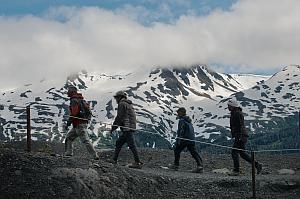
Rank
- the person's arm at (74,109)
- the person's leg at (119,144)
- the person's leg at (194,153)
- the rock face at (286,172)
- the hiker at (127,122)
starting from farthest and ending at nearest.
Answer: the rock face at (286,172), the person's leg at (194,153), the person's leg at (119,144), the hiker at (127,122), the person's arm at (74,109)

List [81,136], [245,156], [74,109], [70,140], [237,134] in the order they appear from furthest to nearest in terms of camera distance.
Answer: [237,134]
[245,156]
[70,140]
[81,136]
[74,109]

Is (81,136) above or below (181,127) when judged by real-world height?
below

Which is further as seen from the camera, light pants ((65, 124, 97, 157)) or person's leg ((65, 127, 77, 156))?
person's leg ((65, 127, 77, 156))

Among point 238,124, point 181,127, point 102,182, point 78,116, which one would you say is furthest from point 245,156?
point 102,182

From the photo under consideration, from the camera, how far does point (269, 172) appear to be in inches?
768

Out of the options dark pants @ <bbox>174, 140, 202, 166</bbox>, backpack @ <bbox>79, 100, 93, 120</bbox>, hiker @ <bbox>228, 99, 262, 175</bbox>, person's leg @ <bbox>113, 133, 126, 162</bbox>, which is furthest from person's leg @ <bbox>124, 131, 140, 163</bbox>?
hiker @ <bbox>228, 99, 262, 175</bbox>

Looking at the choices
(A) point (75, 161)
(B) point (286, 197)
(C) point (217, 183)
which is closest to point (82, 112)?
(A) point (75, 161)

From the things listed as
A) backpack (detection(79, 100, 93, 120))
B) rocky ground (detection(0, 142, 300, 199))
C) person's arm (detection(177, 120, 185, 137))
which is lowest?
rocky ground (detection(0, 142, 300, 199))

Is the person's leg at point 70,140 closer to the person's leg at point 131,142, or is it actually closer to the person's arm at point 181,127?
the person's leg at point 131,142

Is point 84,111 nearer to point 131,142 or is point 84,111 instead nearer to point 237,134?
point 131,142

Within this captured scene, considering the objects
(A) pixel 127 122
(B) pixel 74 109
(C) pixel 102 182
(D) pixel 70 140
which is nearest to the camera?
(C) pixel 102 182

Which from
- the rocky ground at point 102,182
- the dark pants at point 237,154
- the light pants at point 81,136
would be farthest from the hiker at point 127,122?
the dark pants at point 237,154

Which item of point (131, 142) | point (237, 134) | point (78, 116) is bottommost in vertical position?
point (131, 142)

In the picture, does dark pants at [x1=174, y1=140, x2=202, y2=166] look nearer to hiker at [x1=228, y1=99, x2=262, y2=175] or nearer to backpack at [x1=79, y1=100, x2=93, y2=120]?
hiker at [x1=228, y1=99, x2=262, y2=175]
